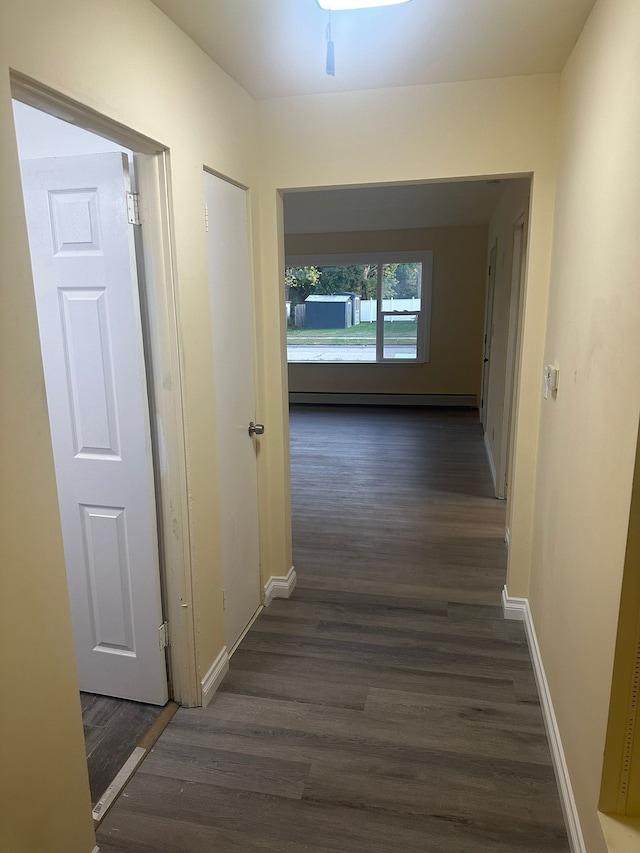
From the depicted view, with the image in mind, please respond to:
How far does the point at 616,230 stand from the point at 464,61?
3.85 ft

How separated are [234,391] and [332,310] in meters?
6.36

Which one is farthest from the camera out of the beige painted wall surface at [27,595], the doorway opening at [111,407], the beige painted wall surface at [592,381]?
the doorway opening at [111,407]

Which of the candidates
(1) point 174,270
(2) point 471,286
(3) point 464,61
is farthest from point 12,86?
(2) point 471,286

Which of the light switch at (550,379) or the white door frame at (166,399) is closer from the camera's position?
the white door frame at (166,399)

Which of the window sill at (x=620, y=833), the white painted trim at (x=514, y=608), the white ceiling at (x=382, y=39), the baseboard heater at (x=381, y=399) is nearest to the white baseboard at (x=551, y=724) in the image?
the white painted trim at (x=514, y=608)

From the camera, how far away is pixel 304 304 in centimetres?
884

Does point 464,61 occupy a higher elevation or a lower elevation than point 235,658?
higher

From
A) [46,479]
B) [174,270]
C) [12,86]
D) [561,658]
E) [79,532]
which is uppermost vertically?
[12,86]

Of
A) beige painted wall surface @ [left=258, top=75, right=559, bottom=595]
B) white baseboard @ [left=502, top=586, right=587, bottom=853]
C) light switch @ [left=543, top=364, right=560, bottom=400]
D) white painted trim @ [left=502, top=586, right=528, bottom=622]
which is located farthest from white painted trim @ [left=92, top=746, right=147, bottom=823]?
light switch @ [left=543, top=364, right=560, bottom=400]

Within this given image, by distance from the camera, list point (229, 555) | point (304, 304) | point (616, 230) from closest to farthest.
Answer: point (616, 230) → point (229, 555) → point (304, 304)

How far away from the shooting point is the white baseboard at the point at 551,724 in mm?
1642

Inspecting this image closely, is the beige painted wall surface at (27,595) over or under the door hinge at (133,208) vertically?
under

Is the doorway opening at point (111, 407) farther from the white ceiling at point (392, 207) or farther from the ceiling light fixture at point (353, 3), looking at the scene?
the white ceiling at point (392, 207)

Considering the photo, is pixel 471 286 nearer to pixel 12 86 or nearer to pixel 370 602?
pixel 370 602
